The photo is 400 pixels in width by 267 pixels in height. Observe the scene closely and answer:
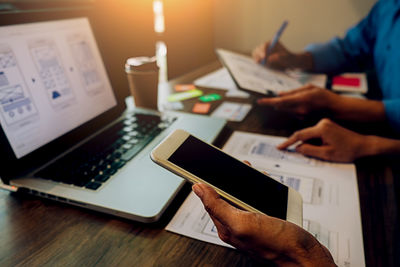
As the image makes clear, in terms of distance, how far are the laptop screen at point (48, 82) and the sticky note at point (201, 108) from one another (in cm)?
28

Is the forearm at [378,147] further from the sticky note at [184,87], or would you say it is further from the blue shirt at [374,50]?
the sticky note at [184,87]

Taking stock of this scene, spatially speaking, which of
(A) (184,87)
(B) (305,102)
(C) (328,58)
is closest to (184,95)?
(A) (184,87)

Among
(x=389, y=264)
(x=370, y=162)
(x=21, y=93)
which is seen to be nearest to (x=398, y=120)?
(x=370, y=162)

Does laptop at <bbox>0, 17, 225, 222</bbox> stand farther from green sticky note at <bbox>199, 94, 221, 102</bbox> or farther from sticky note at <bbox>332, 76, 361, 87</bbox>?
Answer: sticky note at <bbox>332, 76, 361, 87</bbox>

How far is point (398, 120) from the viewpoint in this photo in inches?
32.1

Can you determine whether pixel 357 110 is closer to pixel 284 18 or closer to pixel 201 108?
pixel 201 108

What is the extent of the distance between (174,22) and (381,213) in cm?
129

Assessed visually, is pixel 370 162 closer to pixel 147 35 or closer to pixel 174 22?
pixel 147 35

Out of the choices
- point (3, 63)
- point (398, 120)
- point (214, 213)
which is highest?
point (3, 63)

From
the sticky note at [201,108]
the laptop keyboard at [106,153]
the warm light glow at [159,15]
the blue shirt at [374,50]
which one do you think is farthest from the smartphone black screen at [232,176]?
the warm light glow at [159,15]

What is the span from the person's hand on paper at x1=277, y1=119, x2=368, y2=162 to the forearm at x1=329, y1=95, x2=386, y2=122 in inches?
8.4

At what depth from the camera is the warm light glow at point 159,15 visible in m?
1.28

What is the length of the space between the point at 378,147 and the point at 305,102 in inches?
9.7

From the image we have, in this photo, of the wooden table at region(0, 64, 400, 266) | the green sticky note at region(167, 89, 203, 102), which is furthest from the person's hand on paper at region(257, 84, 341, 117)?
the wooden table at region(0, 64, 400, 266)
